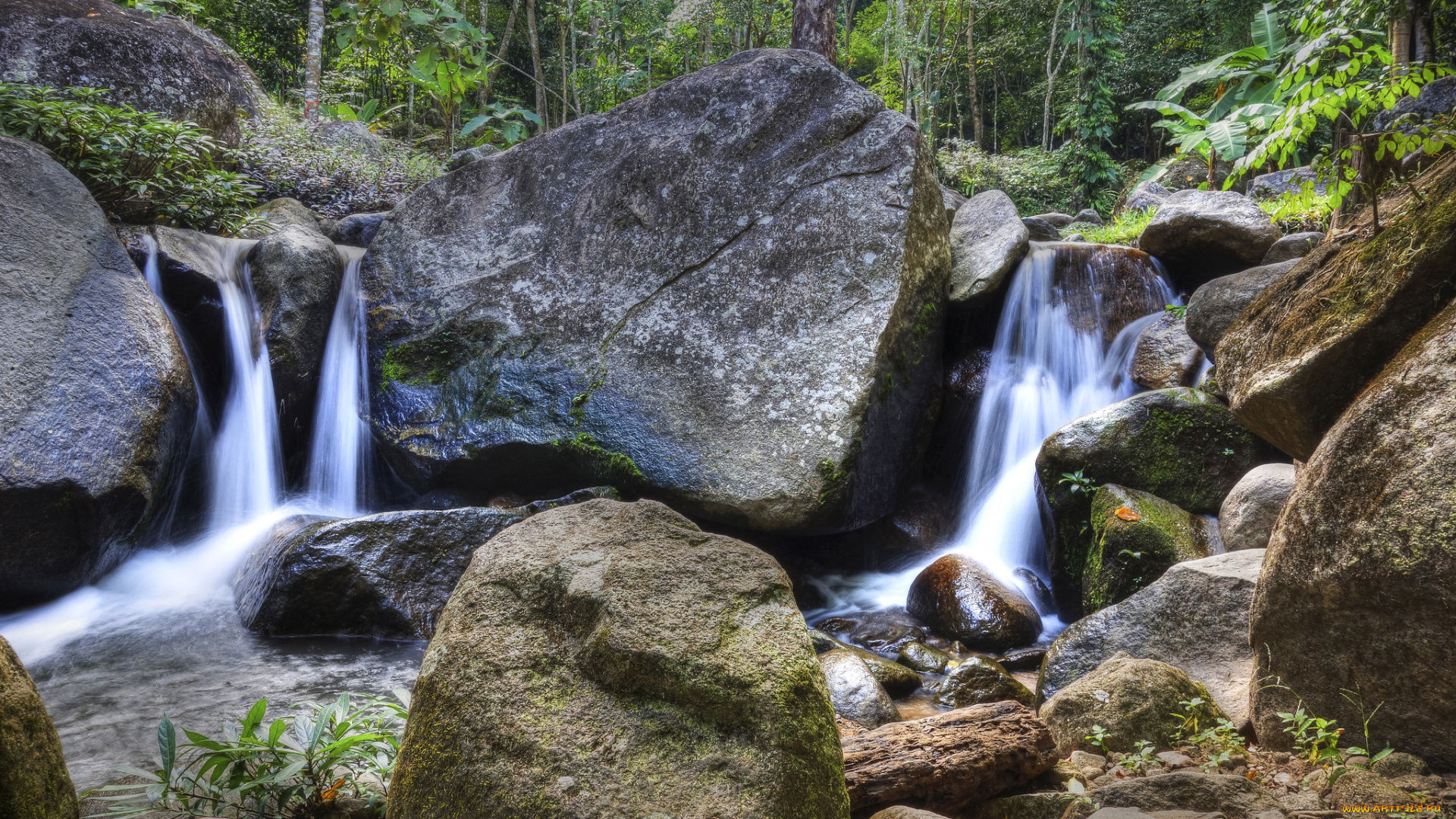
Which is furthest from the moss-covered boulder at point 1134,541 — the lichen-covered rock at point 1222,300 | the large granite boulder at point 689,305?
the large granite boulder at point 689,305

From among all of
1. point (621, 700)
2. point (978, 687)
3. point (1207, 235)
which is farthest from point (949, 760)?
point (1207, 235)

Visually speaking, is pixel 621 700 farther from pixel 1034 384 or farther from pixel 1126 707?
pixel 1034 384

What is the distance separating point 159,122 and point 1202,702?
9.92 metres

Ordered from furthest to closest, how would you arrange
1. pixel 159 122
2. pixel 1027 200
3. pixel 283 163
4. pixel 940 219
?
pixel 1027 200 → pixel 283 163 → pixel 159 122 → pixel 940 219

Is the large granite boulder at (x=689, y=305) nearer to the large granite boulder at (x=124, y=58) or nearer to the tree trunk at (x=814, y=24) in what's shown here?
the tree trunk at (x=814, y=24)

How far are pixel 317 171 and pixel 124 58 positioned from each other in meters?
2.93

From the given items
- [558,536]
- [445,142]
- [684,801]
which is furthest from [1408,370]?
[445,142]

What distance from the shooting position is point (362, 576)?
207 inches

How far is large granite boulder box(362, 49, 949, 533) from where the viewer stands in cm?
607

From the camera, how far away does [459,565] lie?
5.47m

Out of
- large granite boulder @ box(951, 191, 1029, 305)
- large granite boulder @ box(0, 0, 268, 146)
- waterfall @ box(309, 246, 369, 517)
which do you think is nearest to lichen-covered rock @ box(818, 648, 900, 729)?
large granite boulder @ box(951, 191, 1029, 305)

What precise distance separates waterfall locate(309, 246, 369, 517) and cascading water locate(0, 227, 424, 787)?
0.04ft

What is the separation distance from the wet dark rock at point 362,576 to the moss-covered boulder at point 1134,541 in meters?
3.66

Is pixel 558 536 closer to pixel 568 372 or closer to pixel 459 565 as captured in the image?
pixel 459 565
